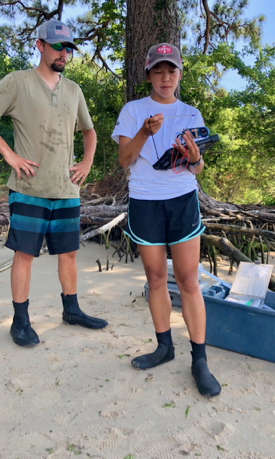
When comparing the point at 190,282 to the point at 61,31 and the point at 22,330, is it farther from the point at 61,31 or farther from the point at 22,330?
the point at 61,31

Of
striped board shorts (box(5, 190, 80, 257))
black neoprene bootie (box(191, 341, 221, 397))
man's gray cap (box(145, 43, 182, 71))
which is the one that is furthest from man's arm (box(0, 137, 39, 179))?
black neoprene bootie (box(191, 341, 221, 397))

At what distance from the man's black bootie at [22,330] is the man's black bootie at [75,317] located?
0.30m

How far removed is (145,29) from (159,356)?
447 cm

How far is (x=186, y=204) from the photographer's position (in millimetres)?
1906

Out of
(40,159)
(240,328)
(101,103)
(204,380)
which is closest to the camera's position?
(204,380)

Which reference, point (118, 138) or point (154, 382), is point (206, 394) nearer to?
point (154, 382)

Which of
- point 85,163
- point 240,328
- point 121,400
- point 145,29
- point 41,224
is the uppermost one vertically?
point 145,29

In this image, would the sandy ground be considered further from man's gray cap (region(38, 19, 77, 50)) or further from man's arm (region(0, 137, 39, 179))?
man's gray cap (region(38, 19, 77, 50))

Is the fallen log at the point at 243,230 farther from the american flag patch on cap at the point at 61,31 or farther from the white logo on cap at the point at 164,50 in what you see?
the american flag patch on cap at the point at 61,31

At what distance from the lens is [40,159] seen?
238cm

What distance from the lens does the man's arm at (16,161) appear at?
2.26 m

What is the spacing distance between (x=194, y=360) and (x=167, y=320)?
25cm

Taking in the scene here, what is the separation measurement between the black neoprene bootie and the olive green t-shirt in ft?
4.04

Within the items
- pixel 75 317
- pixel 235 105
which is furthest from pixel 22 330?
pixel 235 105
